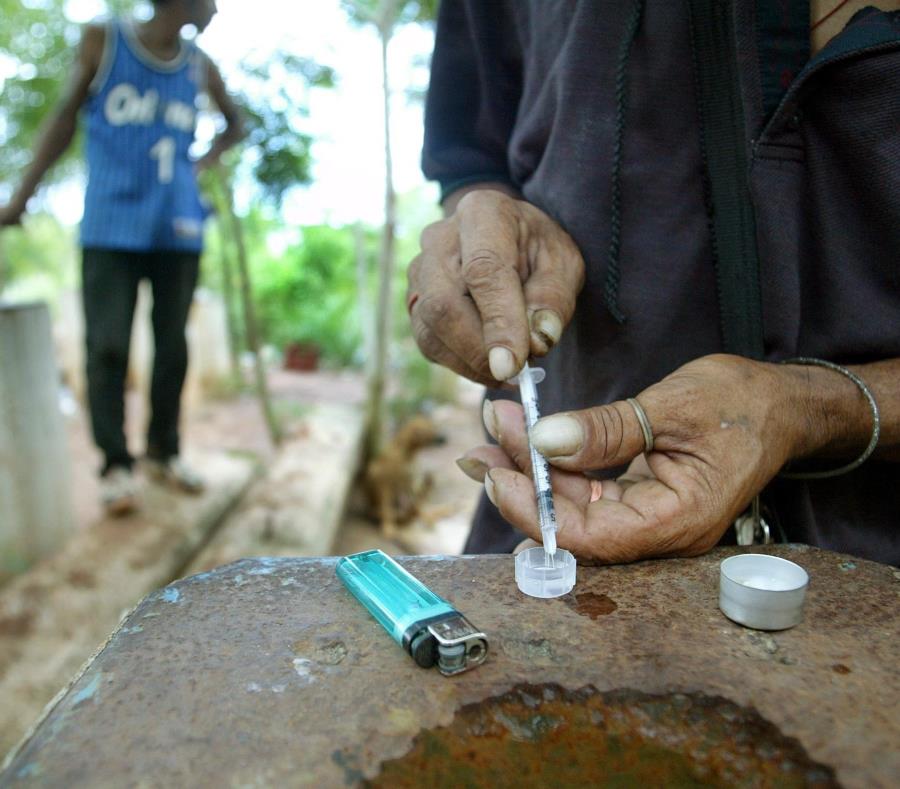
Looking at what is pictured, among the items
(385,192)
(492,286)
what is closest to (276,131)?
(385,192)

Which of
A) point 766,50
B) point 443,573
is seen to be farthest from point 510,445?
point 766,50

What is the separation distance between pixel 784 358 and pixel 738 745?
64cm

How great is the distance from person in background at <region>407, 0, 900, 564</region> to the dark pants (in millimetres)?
2262

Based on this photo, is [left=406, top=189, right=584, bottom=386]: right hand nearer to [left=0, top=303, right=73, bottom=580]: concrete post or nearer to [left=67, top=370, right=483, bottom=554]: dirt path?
[left=0, top=303, right=73, bottom=580]: concrete post

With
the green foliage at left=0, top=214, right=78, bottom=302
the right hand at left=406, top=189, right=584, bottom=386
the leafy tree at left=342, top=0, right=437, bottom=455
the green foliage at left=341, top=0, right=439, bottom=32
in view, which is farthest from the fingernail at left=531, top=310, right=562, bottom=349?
the green foliage at left=0, top=214, right=78, bottom=302

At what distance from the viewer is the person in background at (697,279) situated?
103 centimetres

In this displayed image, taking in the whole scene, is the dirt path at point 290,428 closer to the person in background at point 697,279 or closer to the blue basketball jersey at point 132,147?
the blue basketball jersey at point 132,147

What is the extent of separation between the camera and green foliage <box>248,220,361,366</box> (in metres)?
10.7

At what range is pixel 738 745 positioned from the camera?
2.42 feet

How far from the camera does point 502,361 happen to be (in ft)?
3.63

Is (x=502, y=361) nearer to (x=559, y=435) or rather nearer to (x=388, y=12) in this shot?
(x=559, y=435)

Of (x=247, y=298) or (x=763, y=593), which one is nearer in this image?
(x=763, y=593)

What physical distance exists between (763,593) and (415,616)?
40cm

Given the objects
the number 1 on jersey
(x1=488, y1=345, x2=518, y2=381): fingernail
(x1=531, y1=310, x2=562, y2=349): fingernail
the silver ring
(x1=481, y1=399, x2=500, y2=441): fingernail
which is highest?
the number 1 on jersey
